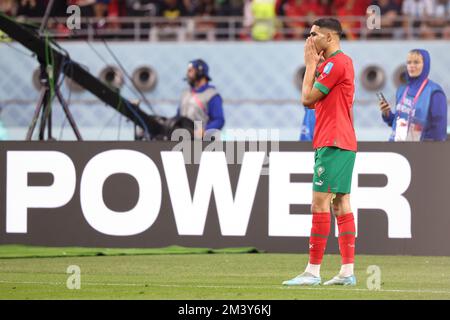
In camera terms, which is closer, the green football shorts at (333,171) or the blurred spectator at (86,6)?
the green football shorts at (333,171)

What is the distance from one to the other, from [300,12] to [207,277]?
15.1m

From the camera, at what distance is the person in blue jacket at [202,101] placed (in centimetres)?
1880

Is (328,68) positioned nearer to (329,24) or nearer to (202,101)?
(329,24)

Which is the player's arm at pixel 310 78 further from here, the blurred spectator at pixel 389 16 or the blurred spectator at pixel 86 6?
the blurred spectator at pixel 389 16

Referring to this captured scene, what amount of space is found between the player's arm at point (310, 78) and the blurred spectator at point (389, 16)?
48.0 feet

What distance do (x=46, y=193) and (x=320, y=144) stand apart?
17.5 ft

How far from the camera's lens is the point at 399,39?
26.8 m

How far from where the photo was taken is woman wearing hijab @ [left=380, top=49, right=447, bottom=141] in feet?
53.5

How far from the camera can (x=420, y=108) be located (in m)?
16.3

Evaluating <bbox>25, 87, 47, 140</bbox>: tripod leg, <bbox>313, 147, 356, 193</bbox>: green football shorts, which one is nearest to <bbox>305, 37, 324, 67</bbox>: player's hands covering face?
<bbox>313, 147, 356, 193</bbox>: green football shorts

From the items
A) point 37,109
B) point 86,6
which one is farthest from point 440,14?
point 37,109

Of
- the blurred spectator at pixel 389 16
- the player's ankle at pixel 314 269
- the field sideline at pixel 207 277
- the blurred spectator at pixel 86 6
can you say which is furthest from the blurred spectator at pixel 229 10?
the player's ankle at pixel 314 269

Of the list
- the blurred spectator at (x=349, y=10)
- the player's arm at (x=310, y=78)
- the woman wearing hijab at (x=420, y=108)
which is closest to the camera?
the player's arm at (x=310, y=78)

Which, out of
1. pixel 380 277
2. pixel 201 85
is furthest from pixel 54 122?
pixel 380 277
